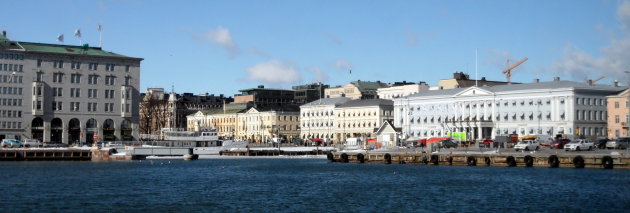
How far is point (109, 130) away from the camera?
170625 millimetres

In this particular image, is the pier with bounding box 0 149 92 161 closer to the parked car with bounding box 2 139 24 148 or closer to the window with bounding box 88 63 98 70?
the parked car with bounding box 2 139 24 148

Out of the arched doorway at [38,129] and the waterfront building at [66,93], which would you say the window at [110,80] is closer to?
the waterfront building at [66,93]

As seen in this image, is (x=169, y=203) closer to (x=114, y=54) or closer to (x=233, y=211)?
(x=233, y=211)

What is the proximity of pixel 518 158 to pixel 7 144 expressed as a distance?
88.7 m

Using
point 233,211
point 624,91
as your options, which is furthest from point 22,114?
point 233,211

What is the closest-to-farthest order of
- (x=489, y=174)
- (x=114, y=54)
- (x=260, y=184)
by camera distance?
(x=260, y=184) → (x=489, y=174) → (x=114, y=54)

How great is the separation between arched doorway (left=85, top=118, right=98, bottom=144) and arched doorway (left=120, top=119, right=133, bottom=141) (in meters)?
5.65

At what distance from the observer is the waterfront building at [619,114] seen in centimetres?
14200

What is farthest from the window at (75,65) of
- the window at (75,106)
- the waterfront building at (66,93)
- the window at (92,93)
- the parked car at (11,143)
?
the parked car at (11,143)

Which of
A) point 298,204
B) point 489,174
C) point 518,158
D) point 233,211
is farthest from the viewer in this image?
point 518,158

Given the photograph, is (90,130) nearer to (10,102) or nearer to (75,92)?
(75,92)

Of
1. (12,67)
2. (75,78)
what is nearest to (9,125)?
(12,67)

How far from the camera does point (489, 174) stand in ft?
290

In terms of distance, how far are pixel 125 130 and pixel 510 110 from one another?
74623 mm
